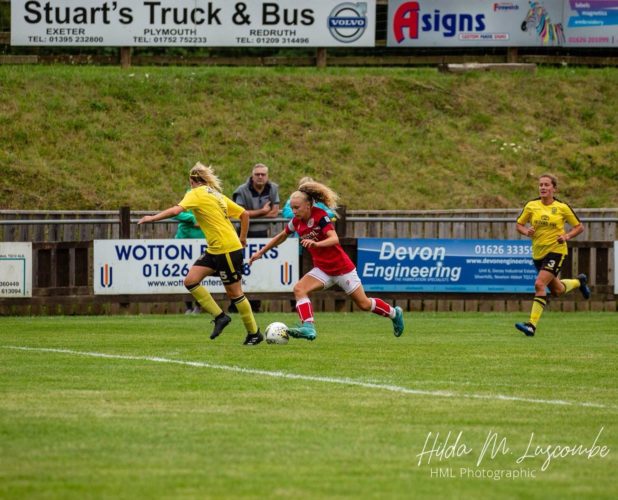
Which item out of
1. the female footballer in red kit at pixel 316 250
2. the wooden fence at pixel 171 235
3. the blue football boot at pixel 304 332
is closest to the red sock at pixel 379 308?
the female footballer in red kit at pixel 316 250

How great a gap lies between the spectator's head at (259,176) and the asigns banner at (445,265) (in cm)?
204

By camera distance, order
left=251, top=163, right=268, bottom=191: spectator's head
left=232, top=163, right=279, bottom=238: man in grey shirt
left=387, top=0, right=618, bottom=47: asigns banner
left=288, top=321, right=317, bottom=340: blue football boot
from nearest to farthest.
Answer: left=288, top=321, right=317, bottom=340: blue football boot, left=251, top=163, right=268, bottom=191: spectator's head, left=232, top=163, right=279, bottom=238: man in grey shirt, left=387, top=0, right=618, bottom=47: asigns banner

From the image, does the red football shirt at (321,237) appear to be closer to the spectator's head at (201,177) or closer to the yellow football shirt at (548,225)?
the spectator's head at (201,177)

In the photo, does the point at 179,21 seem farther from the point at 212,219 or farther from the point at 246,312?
the point at 246,312

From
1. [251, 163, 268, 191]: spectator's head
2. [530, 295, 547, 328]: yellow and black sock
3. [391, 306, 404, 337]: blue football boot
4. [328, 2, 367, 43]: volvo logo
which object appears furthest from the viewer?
[328, 2, 367, 43]: volvo logo

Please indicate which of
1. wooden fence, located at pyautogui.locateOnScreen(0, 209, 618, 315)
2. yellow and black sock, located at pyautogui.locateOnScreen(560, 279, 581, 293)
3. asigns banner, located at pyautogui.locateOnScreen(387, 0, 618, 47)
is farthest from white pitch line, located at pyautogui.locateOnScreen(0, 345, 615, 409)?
asigns banner, located at pyautogui.locateOnScreen(387, 0, 618, 47)

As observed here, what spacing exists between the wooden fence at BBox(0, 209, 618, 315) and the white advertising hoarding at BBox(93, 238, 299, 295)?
0.61ft

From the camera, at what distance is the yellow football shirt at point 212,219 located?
14.3 meters

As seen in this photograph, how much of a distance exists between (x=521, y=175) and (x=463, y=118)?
9.93 feet

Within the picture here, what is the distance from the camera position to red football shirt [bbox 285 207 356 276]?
14.1 meters

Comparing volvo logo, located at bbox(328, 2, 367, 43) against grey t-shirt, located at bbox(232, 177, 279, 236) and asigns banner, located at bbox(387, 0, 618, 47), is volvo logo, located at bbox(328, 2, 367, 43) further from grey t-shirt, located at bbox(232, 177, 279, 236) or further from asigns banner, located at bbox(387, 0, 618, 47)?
grey t-shirt, located at bbox(232, 177, 279, 236)

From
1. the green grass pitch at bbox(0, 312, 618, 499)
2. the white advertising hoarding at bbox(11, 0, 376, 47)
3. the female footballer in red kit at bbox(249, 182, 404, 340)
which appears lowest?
the green grass pitch at bbox(0, 312, 618, 499)

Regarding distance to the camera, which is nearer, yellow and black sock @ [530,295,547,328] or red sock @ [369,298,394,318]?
red sock @ [369,298,394,318]

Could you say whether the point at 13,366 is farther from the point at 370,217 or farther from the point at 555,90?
the point at 555,90
